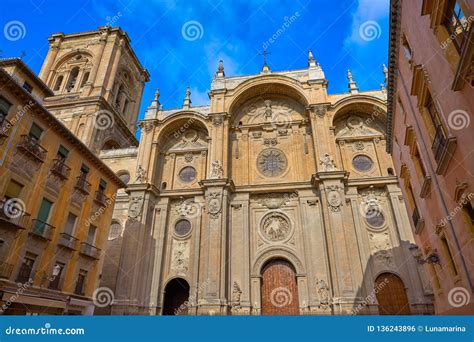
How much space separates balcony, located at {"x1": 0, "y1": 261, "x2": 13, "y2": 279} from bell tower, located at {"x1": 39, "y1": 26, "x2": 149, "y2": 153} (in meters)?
17.8

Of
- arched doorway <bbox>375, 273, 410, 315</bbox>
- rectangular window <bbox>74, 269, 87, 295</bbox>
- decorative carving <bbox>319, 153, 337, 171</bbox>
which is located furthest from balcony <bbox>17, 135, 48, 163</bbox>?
arched doorway <bbox>375, 273, 410, 315</bbox>

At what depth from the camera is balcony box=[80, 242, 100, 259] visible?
51.4 feet

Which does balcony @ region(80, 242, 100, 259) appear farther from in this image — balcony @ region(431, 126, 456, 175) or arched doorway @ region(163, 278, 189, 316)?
balcony @ region(431, 126, 456, 175)

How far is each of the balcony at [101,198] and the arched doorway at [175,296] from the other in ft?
23.3

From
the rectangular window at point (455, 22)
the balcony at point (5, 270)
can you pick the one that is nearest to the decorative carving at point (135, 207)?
the balcony at point (5, 270)

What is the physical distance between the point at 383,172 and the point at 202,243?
13693 millimetres

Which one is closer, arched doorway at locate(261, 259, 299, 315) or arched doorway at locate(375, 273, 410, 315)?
arched doorway at locate(375, 273, 410, 315)

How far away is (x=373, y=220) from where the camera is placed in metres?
20.3

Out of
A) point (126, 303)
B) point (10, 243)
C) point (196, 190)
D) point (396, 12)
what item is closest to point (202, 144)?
point (196, 190)

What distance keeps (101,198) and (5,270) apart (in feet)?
21.8

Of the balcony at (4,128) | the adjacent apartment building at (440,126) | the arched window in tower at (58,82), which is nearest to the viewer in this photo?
the adjacent apartment building at (440,126)

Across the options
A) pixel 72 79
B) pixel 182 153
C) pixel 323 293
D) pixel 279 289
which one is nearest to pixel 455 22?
pixel 323 293

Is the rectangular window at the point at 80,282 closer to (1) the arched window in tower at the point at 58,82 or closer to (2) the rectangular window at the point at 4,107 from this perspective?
(2) the rectangular window at the point at 4,107

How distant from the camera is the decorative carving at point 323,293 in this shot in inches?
692
